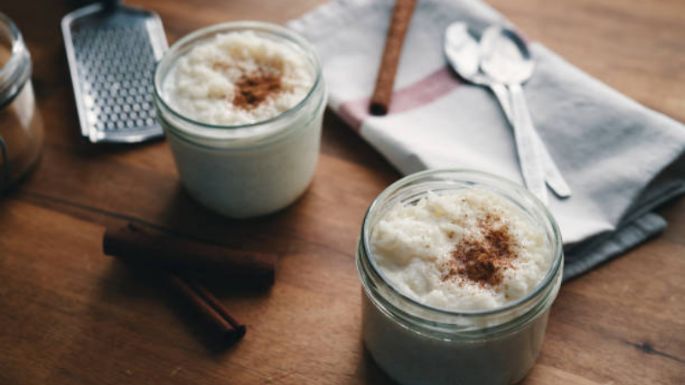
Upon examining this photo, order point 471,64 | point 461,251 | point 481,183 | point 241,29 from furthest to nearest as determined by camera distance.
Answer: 1. point 471,64
2. point 241,29
3. point 481,183
4. point 461,251

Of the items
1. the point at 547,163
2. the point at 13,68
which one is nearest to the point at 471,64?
the point at 547,163

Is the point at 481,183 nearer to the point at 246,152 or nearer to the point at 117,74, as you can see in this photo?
the point at 246,152

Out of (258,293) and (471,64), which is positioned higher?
(471,64)

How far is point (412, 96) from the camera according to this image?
172cm

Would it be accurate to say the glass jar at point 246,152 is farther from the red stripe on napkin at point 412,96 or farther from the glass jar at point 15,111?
the glass jar at point 15,111

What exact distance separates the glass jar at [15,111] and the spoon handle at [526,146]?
1009 mm

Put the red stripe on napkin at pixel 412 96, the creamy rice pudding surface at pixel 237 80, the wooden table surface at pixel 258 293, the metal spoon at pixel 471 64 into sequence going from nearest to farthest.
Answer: the wooden table surface at pixel 258 293, the creamy rice pudding surface at pixel 237 80, the metal spoon at pixel 471 64, the red stripe on napkin at pixel 412 96

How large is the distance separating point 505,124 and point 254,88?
1.78 feet

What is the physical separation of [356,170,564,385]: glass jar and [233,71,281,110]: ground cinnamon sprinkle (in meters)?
0.35

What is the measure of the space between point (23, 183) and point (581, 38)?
132 centimetres

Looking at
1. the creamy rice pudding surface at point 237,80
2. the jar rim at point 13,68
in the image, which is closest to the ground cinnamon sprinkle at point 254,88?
the creamy rice pudding surface at point 237,80

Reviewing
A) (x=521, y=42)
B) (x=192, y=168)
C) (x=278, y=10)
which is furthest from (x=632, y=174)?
(x=278, y=10)

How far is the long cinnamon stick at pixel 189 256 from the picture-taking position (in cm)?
141

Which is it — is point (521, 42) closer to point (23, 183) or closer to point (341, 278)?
point (341, 278)
